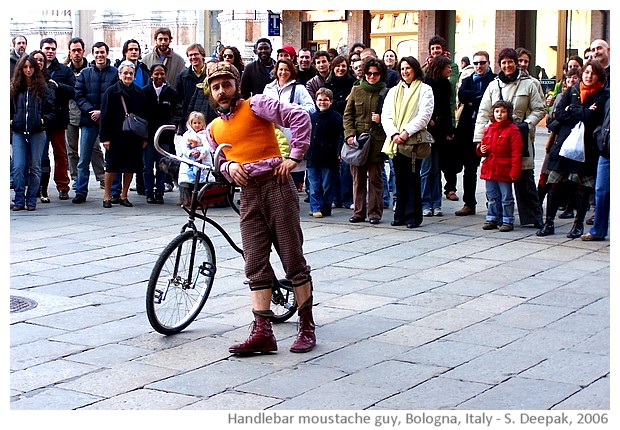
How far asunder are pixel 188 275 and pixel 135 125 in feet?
19.7

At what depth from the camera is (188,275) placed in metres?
7.09

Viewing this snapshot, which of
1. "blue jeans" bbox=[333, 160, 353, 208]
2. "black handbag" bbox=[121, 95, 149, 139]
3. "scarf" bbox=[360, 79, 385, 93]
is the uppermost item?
"scarf" bbox=[360, 79, 385, 93]

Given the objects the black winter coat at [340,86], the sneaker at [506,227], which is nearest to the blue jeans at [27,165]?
the black winter coat at [340,86]

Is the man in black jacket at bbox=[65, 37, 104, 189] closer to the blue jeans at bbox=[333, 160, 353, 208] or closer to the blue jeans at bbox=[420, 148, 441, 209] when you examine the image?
the blue jeans at bbox=[333, 160, 353, 208]

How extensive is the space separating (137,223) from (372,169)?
8.40 feet

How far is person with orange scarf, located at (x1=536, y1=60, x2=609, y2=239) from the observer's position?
10.6m

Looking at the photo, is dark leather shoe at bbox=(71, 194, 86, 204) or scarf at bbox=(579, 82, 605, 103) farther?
dark leather shoe at bbox=(71, 194, 86, 204)

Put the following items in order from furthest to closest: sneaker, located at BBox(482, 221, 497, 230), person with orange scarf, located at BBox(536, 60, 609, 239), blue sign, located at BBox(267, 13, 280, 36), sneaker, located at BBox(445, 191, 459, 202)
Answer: blue sign, located at BBox(267, 13, 280, 36), sneaker, located at BBox(445, 191, 459, 202), sneaker, located at BBox(482, 221, 497, 230), person with orange scarf, located at BBox(536, 60, 609, 239)

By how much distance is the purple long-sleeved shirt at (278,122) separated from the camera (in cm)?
651

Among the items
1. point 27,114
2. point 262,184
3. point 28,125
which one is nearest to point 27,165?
point 28,125

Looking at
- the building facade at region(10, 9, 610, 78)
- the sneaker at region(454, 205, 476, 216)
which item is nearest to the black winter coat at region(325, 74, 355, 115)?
the sneaker at region(454, 205, 476, 216)

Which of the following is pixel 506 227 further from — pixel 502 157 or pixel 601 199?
pixel 601 199

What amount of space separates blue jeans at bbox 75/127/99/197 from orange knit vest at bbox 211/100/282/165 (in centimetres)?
711

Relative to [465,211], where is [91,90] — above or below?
above
